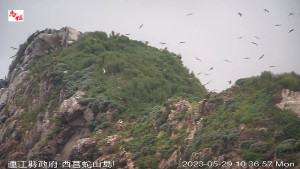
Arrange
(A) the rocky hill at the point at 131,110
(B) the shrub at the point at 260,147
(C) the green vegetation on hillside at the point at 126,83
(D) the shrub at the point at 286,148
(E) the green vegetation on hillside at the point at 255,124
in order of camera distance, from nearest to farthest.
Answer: (D) the shrub at the point at 286,148 < (E) the green vegetation on hillside at the point at 255,124 < (B) the shrub at the point at 260,147 < (A) the rocky hill at the point at 131,110 < (C) the green vegetation on hillside at the point at 126,83

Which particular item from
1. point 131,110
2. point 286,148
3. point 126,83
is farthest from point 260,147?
point 126,83

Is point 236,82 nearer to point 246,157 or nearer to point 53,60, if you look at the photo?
point 246,157

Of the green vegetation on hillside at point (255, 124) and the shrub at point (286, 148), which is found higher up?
the green vegetation on hillside at point (255, 124)

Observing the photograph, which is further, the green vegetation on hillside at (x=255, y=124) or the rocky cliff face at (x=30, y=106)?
the rocky cliff face at (x=30, y=106)

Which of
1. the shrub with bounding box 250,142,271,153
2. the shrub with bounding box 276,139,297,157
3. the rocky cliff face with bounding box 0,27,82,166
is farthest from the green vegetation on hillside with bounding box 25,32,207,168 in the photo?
the shrub with bounding box 276,139,297,157

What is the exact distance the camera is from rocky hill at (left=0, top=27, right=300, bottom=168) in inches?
1593

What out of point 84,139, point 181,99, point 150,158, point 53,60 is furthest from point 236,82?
point 53,60

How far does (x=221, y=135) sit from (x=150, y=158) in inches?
357

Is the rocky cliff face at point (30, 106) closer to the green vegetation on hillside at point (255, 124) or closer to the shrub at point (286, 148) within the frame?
the green vegetation on hillside at point (255, 124)

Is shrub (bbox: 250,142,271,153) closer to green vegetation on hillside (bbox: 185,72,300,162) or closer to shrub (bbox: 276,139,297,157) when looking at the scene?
green vegetation on hillside (bbox: 185,72,300,162)

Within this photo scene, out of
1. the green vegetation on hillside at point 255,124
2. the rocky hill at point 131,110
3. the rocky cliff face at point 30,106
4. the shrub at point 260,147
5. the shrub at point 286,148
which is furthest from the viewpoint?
the rocky cliff face at point 30,106

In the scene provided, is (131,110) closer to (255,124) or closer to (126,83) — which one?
(126,83)

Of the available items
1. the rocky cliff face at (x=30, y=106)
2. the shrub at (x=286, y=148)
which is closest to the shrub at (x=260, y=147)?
the shrub at (x=286, y=148)

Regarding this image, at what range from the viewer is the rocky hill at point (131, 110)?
1593 inches
